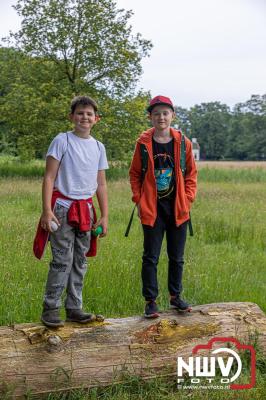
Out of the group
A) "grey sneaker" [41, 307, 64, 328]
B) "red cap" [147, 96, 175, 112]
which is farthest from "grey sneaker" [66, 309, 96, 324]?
"red cap" [147, 96, 175, 112]

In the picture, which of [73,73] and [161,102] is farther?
[73,73]

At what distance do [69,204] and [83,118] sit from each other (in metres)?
0.72

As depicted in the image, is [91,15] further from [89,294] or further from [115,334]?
[115,334]

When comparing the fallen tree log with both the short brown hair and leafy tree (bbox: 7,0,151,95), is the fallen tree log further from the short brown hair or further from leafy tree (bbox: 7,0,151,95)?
leafy tree (bbox: 7,0,151,95)

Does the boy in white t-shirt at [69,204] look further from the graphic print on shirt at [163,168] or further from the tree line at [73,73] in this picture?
the tree line at [73,73]

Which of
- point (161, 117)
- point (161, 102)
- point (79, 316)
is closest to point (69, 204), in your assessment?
point (79, 316)

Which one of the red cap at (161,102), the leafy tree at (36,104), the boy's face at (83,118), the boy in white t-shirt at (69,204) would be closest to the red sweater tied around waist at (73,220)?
the boy in white t-shirt at (69,204)

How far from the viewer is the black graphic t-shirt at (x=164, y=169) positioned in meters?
4.37

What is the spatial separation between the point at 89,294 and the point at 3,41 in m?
21.4

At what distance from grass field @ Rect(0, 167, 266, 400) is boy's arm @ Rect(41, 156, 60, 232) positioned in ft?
4.40

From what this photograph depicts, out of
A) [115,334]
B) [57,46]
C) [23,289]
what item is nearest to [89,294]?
[23,289]

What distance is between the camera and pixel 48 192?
3.89 metres

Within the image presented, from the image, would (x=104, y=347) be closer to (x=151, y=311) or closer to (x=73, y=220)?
(x=151, y=311)

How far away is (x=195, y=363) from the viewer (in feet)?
13.6
